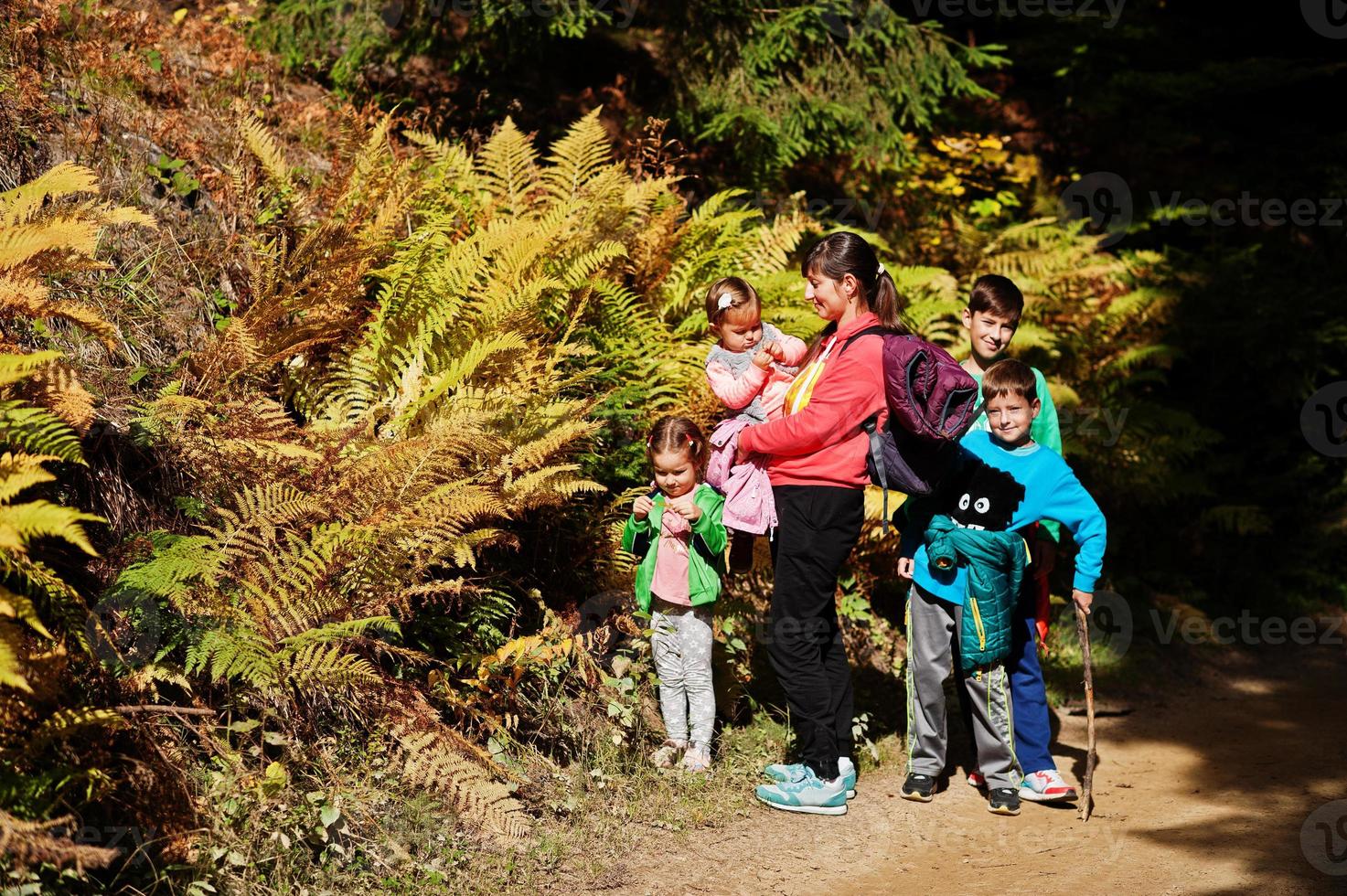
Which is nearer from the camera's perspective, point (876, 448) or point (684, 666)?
point (876, 448)

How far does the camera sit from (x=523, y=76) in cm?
864

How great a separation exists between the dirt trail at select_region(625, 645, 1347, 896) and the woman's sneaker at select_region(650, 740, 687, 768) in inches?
17.6

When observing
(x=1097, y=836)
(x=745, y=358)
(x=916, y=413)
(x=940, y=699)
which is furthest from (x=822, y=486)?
(x=1097, y=836)

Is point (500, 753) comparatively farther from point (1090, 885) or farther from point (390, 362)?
point (1090, 885)

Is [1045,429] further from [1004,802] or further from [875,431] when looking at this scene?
[1004,802]

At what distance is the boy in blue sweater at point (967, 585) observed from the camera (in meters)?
5.00

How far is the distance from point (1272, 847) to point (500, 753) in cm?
319

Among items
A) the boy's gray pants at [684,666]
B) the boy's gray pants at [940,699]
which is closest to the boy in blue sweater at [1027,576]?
the boy's gray pants at [940,699]

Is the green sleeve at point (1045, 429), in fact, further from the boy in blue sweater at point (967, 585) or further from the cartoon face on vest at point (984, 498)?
the cartoon face on vest at point (984, 498)

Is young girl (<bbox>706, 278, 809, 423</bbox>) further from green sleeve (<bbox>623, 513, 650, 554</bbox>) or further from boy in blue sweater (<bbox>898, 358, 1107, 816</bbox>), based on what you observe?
boy in blue sweater (<bbox>898, 358, 1107, 816</bbox>)

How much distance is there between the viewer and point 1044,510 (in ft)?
16.5

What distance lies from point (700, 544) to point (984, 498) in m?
1.26

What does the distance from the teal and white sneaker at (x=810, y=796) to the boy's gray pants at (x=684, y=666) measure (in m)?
0.38

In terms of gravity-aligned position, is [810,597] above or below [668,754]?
above
